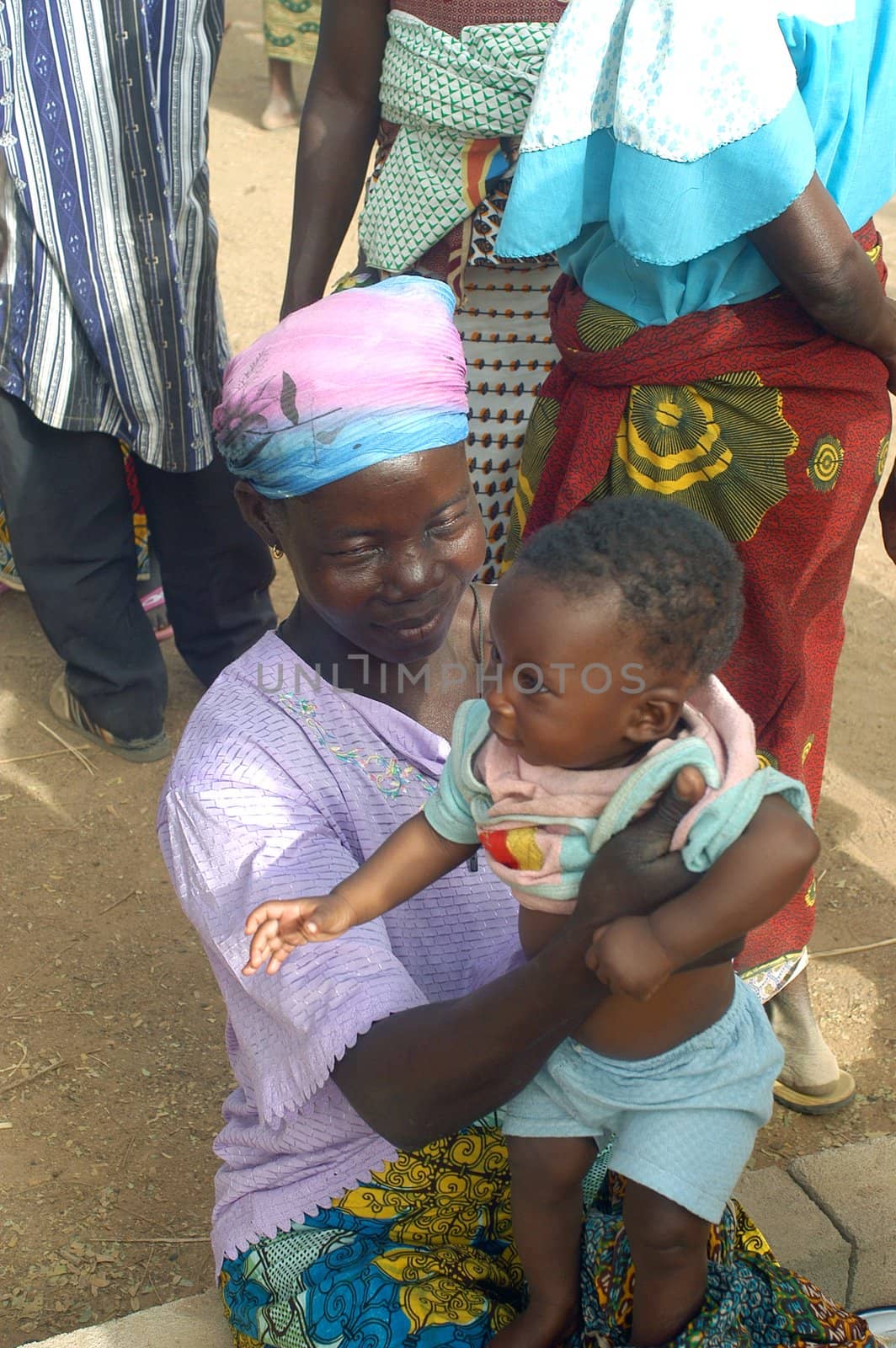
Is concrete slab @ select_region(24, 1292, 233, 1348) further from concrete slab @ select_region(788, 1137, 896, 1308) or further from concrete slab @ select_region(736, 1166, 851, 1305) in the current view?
concrete slab @ select_region(788, 1137, 896, 1308)

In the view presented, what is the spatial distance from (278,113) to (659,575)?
7995 millimetres

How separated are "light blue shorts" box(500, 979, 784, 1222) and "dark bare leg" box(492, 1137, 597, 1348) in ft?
0.08

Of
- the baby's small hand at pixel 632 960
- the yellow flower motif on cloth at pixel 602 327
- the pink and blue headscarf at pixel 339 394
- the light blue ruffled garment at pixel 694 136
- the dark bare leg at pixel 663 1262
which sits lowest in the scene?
the dark bare leg at pixel 663 1262

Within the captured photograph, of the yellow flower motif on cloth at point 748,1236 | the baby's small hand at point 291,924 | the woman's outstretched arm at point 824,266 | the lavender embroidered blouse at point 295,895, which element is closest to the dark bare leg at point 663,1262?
the yellow flower motif on cloth at point 748,1236

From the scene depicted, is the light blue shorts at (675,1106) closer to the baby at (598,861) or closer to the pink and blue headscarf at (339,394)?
the baby at (598,861)

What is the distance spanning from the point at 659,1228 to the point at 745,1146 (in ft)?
0.46

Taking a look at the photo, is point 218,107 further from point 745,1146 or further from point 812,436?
point 745,1146

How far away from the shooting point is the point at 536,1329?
1.67m

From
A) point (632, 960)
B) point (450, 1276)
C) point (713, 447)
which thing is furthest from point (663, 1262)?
point (713, 447)

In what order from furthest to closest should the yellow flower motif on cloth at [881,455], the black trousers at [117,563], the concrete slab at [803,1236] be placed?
the black trousers at [117,563] < the yellow flower motif on cloth at [881,455] < the concrete slab at [803,1236]

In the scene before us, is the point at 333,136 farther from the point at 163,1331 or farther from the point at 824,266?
the point at 163,1331

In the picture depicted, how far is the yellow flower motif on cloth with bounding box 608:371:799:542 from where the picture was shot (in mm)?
2359

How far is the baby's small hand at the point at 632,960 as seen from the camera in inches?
55.2

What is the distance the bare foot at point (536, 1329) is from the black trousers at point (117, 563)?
264 cm
